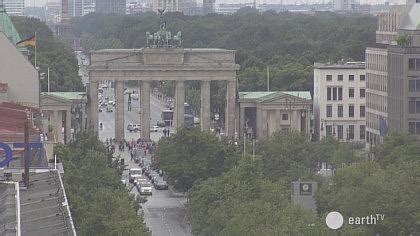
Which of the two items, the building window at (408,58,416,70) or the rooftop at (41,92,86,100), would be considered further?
the rooftop at (41,92,86,100)

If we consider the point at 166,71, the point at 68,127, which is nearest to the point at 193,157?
the point at 68,127

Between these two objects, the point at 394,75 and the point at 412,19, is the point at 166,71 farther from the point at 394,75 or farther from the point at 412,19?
the point at 394,75

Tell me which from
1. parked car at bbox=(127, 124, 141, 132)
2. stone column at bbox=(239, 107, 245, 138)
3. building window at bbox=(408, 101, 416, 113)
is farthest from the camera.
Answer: parked car at bbox=(127, 124, 141, 132)

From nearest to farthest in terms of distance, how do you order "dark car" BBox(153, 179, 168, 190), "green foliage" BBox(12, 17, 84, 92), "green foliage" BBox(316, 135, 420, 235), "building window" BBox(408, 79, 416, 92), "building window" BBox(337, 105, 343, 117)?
"green foliage" BBox(316, 135, 420, 235), "dark car" BBox(153, 179, 168, 190), "building window" BBox(408, 79, 416, 92), "building window" BBox(337, 105, 343, 117), "green foliage" BBox(12, 17, 84, 92)

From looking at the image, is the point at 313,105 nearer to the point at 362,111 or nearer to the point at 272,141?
the point at 362,111

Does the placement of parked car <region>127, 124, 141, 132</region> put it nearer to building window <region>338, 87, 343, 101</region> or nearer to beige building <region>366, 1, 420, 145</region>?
building window <region>338, 87, 343, 101</region>

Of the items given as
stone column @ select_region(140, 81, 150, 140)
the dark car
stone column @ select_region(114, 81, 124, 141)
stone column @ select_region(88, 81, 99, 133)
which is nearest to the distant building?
the dark car

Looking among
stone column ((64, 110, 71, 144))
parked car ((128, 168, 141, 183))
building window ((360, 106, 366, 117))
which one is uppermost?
building window ((360, 106, 366, 117))
